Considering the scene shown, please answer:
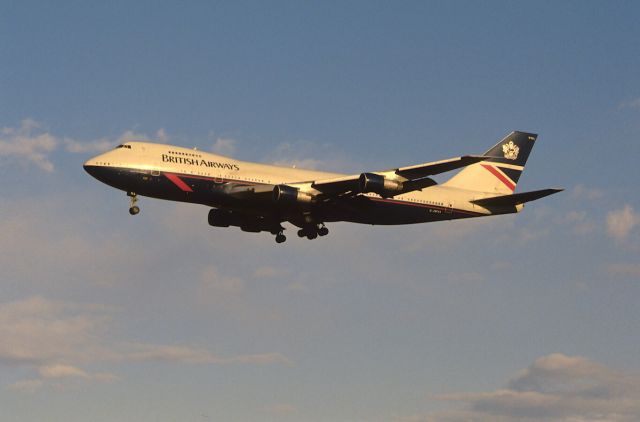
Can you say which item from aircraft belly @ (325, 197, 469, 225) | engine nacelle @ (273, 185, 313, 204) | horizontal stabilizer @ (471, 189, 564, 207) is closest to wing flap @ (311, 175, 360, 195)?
engine nacelle @ (273, 185, 313, 204)

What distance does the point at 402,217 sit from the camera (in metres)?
58.8

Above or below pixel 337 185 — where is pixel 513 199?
above

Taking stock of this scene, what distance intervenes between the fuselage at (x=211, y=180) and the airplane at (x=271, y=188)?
→ 0.19 feet

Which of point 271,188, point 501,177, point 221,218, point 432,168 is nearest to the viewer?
point 432,168

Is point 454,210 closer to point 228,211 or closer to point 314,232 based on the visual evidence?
point 314,232

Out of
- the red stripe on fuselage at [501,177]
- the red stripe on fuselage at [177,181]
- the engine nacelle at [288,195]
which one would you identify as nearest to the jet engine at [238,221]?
the engine nacelle at [288,195]

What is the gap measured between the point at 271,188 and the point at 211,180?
11.9 ft

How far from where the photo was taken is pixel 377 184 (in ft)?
165

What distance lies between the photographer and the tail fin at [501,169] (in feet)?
209

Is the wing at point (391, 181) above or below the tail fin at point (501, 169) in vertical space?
below

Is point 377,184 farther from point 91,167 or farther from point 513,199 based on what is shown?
point 91,167

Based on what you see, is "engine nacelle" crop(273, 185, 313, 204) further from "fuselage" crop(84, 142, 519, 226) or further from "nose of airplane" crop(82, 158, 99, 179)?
"nose of airplane" crop(82, 158, 99, 179)

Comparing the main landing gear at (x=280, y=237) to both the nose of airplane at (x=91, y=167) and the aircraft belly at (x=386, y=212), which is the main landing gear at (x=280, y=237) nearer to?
the aircraft belly at (x=386, y=212)

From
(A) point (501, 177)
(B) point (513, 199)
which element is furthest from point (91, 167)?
(A) point (501, 177)
